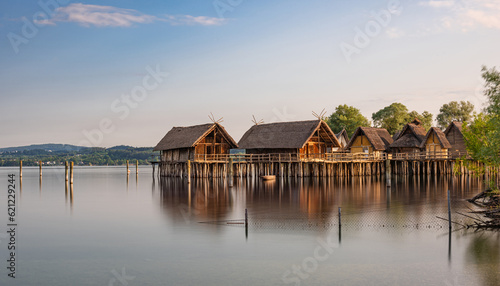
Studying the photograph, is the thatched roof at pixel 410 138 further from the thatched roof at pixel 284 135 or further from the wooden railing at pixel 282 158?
the thatched roof at pixel 284 135

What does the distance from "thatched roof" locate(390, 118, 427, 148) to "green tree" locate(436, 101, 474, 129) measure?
4041cm

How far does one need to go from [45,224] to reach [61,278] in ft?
39.9

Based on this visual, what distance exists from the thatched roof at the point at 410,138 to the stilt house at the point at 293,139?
33.4 feet

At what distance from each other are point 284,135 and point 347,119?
32.6 meters

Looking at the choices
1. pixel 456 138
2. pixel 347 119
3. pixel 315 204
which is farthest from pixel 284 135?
pixel 347 119

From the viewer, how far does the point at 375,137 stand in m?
66.3

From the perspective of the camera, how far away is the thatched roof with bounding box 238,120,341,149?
185 ft

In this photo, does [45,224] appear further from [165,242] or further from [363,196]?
[363,196]

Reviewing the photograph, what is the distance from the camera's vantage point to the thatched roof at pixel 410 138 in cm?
6397

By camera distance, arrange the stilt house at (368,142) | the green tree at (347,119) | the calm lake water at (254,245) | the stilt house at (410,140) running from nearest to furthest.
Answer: the calm lake water at (254,245), the stilt house at (410,140), the stilt house at (368,142), the green tree at (347,119)

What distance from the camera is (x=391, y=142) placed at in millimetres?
69062

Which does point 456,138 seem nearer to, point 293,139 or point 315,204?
point 293,139

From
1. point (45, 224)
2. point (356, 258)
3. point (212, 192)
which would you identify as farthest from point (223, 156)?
point (356, 258)

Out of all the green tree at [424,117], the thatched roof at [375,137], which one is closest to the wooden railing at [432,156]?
the thatched roof at [375,137]
